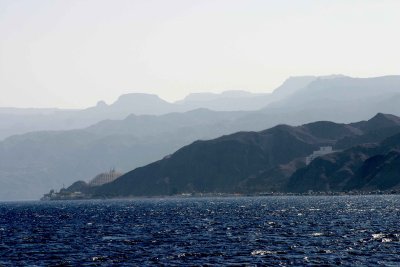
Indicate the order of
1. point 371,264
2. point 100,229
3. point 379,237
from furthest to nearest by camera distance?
point 100,229
point 379,237
point 371,264

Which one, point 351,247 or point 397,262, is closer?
point 397,262

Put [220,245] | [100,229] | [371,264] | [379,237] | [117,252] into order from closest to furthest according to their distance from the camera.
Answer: [371,264], [117,252], [220,245], [379,237], [100,229]

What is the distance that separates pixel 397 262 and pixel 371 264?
3.45 metres

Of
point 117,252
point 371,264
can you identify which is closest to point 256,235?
point 117,252

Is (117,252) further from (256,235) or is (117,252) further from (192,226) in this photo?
(192,226)

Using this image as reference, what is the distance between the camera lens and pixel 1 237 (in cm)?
14938

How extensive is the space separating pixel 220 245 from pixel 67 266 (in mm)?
29581

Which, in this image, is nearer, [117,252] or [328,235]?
[117,252]

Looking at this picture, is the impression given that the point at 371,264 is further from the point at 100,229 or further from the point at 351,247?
the point at 100,229

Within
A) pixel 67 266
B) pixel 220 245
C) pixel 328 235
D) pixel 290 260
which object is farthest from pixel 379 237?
pixel 67 266

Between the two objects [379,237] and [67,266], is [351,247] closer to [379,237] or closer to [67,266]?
[379,237]

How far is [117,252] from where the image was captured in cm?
11444

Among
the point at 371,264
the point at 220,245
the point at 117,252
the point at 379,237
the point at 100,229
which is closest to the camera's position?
the point at 371,264

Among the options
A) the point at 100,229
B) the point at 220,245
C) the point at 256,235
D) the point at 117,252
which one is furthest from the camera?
the point at 100,229
